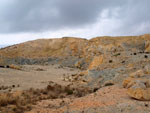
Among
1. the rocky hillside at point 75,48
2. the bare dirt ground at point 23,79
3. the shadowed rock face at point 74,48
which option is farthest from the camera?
the shadowed rock face at point 74,48

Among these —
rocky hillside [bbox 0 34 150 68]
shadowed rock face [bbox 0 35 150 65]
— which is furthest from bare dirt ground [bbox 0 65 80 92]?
shadowed rock face [bbox 0 35 150 65]

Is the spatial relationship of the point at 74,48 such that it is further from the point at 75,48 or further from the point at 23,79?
the point at 23,79

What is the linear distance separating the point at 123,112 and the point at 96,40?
43.3 m

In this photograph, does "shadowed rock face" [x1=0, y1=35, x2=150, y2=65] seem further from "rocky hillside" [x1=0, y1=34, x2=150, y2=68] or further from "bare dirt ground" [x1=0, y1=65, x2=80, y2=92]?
"bare dirt ground" [x1=0, y1=65, x2=80, y2=92]

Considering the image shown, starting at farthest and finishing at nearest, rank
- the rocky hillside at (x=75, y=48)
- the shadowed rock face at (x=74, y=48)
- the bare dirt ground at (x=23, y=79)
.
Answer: the shadowed rock face at (x=74, y=48) < the rocky hillside at (x=75, y=48) < the bare dirt ground at (x=23, y=79)

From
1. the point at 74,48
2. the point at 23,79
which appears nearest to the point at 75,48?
the point at 74,48

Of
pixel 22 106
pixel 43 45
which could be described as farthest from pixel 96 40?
pixel 22 106

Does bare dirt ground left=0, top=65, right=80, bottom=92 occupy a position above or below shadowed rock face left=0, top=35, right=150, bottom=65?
below

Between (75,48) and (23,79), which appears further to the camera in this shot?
(75,48)

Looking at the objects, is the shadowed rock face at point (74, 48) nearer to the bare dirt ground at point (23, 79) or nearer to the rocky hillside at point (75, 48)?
the rocky hillside at point (75, 48)

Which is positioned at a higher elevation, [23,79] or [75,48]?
[75,48]

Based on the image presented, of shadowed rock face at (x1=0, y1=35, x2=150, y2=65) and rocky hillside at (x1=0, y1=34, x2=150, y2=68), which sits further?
shadowed rock face at (x1=0, y1=35, x2=150, y2=65)

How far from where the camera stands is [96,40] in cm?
4862

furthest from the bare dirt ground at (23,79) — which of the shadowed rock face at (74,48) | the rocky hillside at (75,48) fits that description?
the shadowed rock face at (74,48)
